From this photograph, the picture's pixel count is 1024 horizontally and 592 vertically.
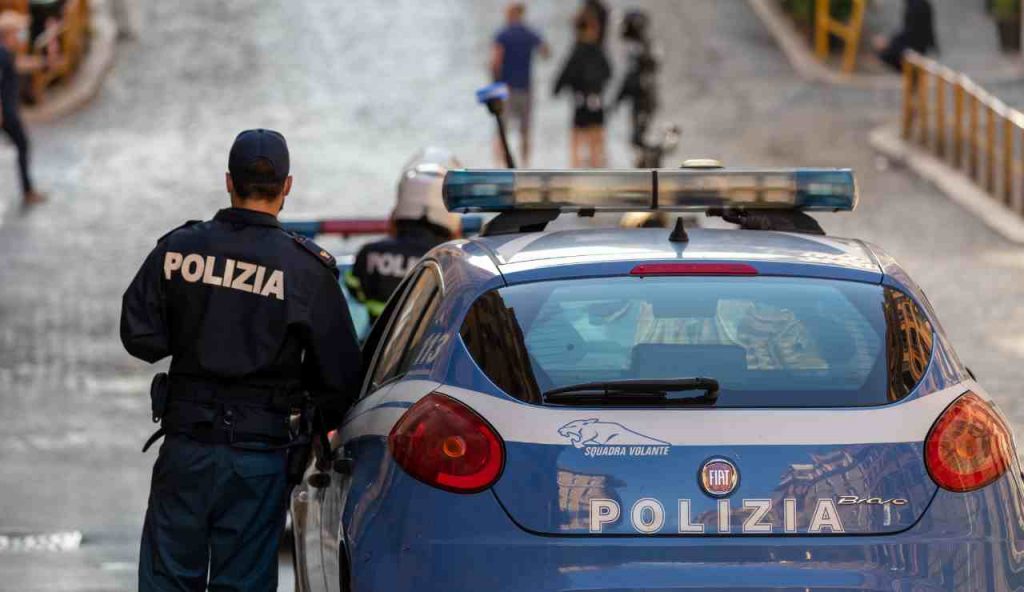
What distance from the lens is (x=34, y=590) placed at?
801 cm

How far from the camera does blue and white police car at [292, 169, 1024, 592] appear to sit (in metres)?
4.88

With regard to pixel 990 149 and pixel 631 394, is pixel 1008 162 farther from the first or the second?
pixel 631 394

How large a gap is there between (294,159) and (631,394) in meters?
19.1

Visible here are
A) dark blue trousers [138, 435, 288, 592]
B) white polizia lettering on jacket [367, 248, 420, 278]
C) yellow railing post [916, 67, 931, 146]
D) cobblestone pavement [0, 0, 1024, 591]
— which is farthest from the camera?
yellow railing post [916, 67, 931, 146]

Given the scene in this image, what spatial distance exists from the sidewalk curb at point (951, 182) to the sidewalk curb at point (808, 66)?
2.51 m

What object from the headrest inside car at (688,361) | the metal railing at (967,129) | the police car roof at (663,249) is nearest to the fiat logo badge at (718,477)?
the headrest inside car at (688,361)

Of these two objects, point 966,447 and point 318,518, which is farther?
point 318,518

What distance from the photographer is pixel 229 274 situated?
19.1 ft

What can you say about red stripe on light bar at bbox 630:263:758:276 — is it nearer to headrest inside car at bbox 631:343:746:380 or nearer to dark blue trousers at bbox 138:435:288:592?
headrest inside car at bbox 631:343:746:380

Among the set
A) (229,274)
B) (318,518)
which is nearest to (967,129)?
(318,518)

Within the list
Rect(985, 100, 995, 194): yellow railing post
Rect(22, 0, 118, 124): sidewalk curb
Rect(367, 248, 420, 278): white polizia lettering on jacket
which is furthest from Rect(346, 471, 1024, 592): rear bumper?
Rect(22, 0, 118, 124): sidewalk curb

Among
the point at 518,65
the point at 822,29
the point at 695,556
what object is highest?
the point at 822,29

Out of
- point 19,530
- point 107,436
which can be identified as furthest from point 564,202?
point 107,436

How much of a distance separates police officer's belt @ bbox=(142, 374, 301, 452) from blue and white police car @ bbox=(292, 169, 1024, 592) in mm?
440
